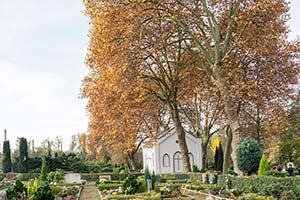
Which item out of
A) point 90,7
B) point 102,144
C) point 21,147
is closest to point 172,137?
point 102,144

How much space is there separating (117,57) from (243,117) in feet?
42.5

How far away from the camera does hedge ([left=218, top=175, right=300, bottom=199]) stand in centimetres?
1389

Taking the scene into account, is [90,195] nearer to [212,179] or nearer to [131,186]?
[131,186]

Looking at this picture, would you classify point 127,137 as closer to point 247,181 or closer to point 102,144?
point 247,181

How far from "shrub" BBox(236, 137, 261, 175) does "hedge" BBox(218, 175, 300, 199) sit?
838 mm

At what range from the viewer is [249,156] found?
1839 centimetres

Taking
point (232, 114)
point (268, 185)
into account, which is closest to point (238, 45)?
point (232, 114)

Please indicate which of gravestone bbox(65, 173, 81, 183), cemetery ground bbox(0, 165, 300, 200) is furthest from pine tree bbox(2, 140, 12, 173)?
cemetery ground bbox(0, 165, 300, 200)

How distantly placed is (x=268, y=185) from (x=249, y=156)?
3402 mm

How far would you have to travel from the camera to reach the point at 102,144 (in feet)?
167

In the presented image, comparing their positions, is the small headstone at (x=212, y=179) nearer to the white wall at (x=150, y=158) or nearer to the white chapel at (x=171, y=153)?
the white chapel at (x=171, y=153)

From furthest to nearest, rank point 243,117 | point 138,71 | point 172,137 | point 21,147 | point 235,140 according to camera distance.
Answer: point 21,147 → point 172,137 → point 243,117 → point 138,71 → point 235,140

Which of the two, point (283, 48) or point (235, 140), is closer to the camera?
point (235, 140)

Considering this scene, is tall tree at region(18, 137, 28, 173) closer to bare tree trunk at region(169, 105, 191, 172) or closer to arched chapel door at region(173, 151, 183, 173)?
arched chapel door at region(173, 151, 183, 173)
